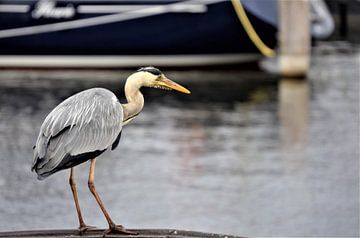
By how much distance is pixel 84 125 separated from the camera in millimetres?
9078

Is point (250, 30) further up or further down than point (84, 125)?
further up

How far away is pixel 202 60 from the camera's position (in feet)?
105

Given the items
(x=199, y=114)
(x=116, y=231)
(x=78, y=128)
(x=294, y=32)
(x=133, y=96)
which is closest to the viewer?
(x=78, y=128)

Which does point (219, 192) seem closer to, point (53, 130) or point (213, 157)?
point (213, 157)

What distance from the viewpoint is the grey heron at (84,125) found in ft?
29.4

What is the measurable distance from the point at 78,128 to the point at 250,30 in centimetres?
2250

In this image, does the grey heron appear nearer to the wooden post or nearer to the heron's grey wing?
the heron's grey wing

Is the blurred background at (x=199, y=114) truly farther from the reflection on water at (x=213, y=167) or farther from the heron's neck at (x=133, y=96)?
the heron's neck at (x=133, y=96)

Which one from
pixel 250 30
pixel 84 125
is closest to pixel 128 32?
pixel 250 30

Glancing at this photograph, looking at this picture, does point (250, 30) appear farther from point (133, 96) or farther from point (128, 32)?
point (133, 96)

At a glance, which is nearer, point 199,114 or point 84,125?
point 84,125

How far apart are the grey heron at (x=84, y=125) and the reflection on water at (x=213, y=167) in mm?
6474

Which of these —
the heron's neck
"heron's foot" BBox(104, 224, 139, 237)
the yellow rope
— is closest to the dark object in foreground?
"heron's foot" BBox(104, 224, 139, 237)

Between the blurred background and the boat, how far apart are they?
28 mm
